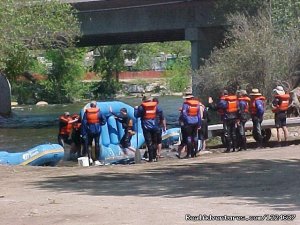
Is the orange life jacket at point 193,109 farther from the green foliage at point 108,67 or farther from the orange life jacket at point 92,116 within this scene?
the green foliage at point 108,67

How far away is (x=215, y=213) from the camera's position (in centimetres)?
1188

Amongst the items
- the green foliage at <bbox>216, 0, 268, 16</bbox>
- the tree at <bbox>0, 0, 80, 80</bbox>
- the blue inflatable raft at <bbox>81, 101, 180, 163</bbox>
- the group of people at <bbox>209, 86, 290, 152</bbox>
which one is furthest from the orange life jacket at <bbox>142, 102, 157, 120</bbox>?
the green foliage at <bbox>216, 0, 268, 16</bbox>

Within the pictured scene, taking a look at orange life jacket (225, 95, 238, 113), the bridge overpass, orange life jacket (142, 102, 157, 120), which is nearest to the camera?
orange life jacket (142, 102, 157, 120)

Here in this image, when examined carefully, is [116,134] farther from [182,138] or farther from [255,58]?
[255,58]

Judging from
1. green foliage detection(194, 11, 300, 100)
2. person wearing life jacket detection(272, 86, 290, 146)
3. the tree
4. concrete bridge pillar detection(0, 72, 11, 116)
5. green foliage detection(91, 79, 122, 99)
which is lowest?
green foliage detection(91, 79, 122, 99)

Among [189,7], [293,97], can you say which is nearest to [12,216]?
[293,97]

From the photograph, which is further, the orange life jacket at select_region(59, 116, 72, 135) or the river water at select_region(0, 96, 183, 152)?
the river water at select_region(0, 96, 183, 152)

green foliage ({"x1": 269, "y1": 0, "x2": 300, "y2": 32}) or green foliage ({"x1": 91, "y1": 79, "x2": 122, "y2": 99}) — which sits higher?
green foliage ({"x1": 269, "y1": 0, "x2": 300, "y2": 32})

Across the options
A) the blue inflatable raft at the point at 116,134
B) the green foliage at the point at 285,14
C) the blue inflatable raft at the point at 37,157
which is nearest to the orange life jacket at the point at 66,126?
the blue inflatable raft at the point at 116,134

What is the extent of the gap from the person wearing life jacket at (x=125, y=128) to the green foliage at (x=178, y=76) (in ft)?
193

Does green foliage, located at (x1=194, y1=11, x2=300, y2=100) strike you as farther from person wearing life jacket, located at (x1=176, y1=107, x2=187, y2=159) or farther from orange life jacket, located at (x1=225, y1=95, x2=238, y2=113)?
person wearing life jacket, located at (x1=176, y1=107, x2=187, y2=159)

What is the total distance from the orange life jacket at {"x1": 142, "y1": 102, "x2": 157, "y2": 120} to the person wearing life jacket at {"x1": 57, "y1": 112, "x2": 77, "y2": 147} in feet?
17.7

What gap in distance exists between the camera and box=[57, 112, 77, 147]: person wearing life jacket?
26.8 metres

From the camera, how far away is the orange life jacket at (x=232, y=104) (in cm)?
2353
